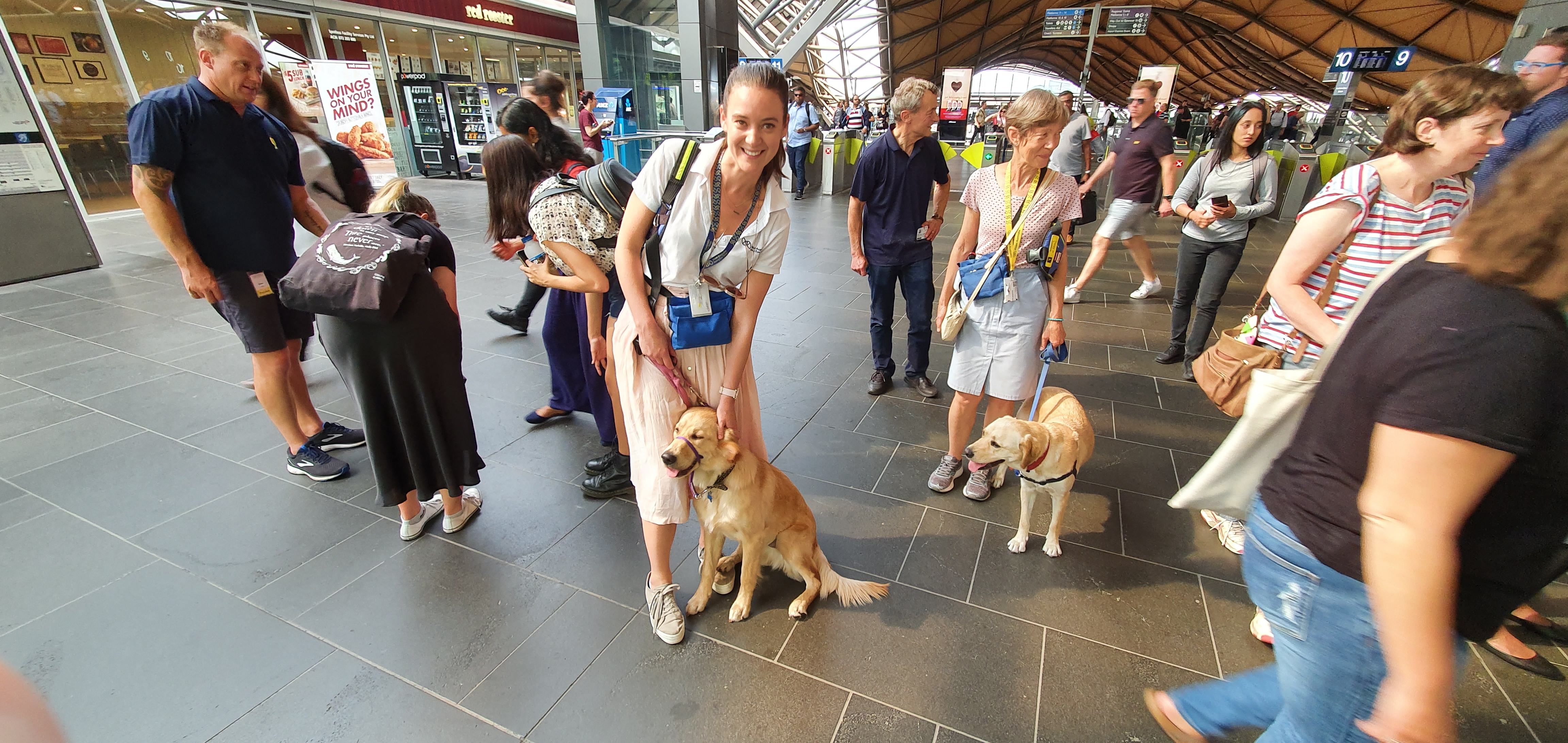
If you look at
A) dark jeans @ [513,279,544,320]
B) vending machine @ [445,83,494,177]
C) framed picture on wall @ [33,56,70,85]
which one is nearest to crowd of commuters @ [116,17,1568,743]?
dark jeans @ [513,279,544,320]

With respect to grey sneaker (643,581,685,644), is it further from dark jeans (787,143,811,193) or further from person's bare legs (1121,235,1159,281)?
dark jeans (787,143,811,193)

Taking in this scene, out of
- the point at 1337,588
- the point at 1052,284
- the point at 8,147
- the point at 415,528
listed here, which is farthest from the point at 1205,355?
the point at 8,147

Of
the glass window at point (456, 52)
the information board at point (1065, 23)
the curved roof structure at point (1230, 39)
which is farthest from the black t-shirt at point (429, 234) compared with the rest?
the curved roof structure at point (1230, 39)

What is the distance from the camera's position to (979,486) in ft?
10.2

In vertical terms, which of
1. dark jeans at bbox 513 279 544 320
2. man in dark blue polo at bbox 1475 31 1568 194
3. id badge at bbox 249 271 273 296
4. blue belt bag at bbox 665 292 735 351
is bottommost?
dark jeans at bbox 513 279 544 320

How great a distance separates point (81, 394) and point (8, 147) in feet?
16.0

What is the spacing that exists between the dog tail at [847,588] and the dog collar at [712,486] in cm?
57

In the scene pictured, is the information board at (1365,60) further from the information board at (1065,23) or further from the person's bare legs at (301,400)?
the person's bare legs at (301,400)

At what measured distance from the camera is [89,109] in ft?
33.1

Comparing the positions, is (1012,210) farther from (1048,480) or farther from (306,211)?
(306,211)

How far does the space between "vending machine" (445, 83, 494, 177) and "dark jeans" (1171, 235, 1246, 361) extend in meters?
15.2

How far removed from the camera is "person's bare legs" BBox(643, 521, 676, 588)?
2225 mm

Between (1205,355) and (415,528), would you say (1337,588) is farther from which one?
(415,528)

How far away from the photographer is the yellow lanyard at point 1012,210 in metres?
2.66
